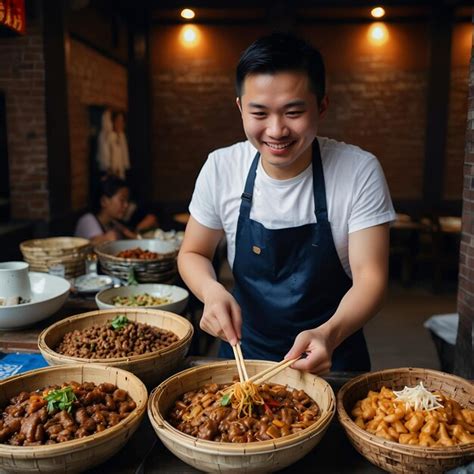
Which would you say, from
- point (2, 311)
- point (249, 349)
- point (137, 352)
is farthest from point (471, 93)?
point (2, 311)

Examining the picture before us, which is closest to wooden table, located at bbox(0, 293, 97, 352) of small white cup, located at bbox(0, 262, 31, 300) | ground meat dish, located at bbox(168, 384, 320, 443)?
small white cup, located at bbox(0, 262, 31, 300)

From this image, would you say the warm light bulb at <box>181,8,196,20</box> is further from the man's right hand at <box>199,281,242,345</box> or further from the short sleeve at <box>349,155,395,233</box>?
the man's right hand at <box>199,281,242,345</box>

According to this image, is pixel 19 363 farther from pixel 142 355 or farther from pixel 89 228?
pixel 89 228

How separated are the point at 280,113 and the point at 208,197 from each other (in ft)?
1.97

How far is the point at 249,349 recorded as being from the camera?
2.40 meters

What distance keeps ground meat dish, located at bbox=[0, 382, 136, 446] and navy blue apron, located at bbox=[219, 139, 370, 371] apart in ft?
2.77

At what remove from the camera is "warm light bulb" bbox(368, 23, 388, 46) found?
340 inches

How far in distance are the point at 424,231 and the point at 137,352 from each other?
6295mm

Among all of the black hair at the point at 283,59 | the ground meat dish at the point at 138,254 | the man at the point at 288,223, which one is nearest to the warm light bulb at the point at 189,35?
the ground meat dish at the point at 138,254

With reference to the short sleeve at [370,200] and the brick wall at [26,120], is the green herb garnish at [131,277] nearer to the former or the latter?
the short sleeve at [370,200]

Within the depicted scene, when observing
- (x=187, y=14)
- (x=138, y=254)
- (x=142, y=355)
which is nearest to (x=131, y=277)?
(x=138, y=254)

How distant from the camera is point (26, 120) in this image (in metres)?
5.24

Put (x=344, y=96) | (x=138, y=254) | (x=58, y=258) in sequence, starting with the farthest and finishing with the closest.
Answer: (x=344, y=96) → (x=138, y=254) → (x=58, y=258)

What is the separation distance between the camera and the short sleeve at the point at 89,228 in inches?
199
